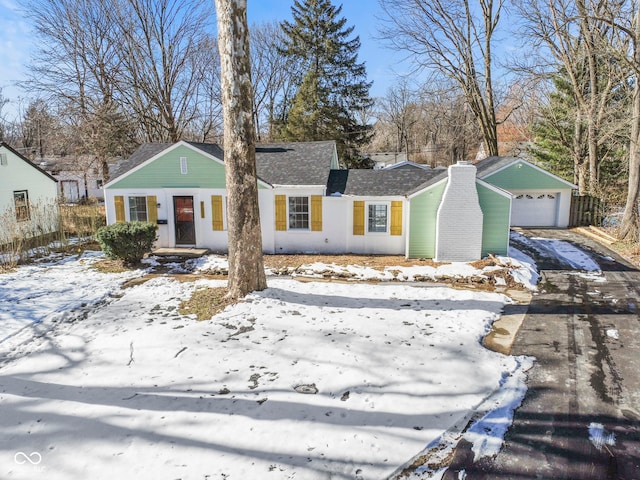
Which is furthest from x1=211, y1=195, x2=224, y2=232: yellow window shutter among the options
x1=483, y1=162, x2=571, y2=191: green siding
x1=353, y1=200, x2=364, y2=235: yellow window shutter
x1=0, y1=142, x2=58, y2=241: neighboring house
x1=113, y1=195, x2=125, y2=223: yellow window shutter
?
x1=483, y1=162, x2=571, y2=191: green siding

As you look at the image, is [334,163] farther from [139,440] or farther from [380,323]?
[139,440]

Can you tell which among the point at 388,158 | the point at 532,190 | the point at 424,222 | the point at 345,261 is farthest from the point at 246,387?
the point at 388,158

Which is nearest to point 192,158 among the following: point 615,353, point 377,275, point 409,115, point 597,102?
point 377,275

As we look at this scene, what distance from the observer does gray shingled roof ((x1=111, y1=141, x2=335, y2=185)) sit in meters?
14.3

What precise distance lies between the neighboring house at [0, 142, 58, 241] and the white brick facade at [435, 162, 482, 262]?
46.8 ft

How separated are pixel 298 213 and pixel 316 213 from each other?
26.3 inches

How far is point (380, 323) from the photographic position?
7.45 meters

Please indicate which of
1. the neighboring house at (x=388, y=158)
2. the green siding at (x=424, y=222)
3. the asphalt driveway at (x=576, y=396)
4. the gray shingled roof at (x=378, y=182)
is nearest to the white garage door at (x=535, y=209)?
the gray shingled roof at (x=378, y=182)

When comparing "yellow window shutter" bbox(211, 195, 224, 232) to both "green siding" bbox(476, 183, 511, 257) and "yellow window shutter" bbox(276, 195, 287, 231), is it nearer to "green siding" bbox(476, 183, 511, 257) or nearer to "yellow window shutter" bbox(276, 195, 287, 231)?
"yellow window shutter" bbox(276, 195, 287, 231)

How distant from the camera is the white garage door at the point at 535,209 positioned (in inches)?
758

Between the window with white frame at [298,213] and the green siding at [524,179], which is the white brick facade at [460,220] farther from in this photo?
the green siding at [524,179]

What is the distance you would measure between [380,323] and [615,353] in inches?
145

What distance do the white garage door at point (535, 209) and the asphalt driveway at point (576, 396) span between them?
10200mm

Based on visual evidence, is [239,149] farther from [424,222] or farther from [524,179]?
[524,179]
